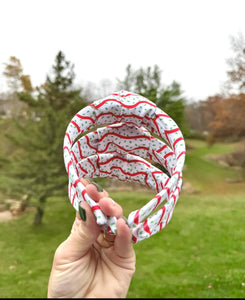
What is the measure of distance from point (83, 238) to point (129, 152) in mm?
583

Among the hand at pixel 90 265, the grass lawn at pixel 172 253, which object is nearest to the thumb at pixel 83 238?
the hand at pixel 90 265

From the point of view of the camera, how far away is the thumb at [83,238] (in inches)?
28.0

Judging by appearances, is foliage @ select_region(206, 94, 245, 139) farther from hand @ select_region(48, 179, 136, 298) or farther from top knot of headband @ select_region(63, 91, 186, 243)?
hand @ select_region(48, 179, 136, 298)

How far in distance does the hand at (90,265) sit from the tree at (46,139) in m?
2.49

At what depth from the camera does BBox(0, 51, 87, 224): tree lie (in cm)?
330

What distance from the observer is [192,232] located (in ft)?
11.1

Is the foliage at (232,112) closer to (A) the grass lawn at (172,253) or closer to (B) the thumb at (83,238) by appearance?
(A) the grass lawn at (172,253)

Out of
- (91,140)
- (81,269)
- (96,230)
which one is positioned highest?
(91,140)

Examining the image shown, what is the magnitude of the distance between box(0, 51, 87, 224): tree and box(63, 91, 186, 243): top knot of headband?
199 centimetres

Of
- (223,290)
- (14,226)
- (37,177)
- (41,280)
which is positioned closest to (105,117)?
(223,290)

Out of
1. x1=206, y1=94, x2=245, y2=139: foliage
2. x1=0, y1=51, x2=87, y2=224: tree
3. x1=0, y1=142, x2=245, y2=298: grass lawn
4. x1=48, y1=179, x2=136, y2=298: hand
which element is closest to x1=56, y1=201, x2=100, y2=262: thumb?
x1=48, y1=179, x2=136, y2=298: hand

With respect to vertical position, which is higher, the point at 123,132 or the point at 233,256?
the point at 123,132

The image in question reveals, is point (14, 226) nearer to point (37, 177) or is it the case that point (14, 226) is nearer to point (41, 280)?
point (37, 177)

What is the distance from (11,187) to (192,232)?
2.32 meters
